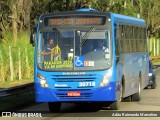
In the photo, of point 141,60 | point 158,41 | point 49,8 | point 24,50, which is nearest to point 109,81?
point 141,60

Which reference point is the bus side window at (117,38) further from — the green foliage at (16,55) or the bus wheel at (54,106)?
the green foliage at (16,55)

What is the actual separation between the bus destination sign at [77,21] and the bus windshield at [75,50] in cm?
21

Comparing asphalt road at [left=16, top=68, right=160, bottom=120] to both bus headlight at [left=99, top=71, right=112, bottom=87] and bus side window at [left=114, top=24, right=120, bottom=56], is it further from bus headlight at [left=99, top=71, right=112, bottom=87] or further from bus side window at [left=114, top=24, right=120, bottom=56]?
bus side window at [left=114, top=24, right=120, bottom=56]

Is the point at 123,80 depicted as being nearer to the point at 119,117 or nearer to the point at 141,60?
the point at 119,117

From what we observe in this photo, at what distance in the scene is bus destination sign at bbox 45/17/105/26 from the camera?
14477mm

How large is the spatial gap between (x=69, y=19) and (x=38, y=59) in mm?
1394

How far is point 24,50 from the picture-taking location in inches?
1084

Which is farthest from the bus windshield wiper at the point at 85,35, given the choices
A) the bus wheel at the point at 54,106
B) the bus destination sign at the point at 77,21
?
the bus wheel at the point at 54,106

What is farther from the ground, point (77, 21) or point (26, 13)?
point (77, 21)

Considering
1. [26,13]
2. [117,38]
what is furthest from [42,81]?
[26,13]

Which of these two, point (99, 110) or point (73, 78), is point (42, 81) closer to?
point (73, 78)

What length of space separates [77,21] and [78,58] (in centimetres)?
107

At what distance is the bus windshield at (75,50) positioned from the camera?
1414cm

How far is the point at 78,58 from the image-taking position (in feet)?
46.5
